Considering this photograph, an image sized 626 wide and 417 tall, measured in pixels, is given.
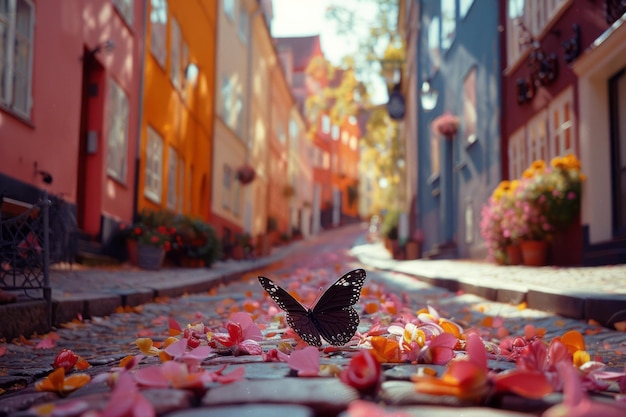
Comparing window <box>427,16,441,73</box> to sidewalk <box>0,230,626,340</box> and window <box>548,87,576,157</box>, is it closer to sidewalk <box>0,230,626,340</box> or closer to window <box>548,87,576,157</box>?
window <box>548,87,576,157</box>

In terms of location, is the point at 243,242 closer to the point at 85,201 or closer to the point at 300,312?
the point at 85,201

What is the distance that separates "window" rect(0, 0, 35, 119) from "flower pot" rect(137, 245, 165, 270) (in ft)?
12.4

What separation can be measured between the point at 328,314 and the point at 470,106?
48.5ft

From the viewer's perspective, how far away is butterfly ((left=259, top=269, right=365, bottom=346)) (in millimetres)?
2635

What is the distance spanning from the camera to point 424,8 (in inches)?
915

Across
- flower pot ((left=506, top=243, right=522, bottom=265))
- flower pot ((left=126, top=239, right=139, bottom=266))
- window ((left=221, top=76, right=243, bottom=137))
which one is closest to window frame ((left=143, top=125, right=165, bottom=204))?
flower pot ((left=126, top=239, right=139, bottom=266))

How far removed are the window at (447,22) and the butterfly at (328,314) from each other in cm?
1688

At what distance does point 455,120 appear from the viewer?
17781mm

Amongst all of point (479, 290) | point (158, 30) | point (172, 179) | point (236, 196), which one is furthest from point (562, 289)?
point (236, 196)

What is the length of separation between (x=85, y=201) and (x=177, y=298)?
3.44m

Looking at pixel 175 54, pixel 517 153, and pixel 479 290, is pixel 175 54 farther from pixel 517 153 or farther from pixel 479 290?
pixel 479 290

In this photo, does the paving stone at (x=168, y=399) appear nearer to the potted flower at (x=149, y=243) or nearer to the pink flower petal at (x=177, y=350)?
the pink flower petal at (x=177, y=350)

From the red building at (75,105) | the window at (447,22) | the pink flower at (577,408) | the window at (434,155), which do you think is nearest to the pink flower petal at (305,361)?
the pink flower at (577,408)

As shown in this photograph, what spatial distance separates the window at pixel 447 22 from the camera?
18603 millimetres
